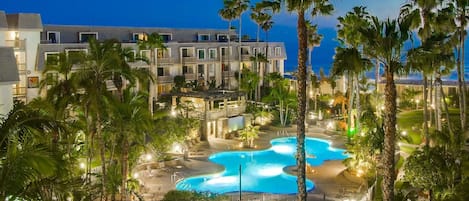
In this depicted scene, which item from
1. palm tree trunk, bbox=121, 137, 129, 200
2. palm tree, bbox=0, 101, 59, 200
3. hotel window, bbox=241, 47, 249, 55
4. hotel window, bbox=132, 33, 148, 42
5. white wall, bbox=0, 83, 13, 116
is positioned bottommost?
palm tree trunk, bbox=121, 137, 129, 200

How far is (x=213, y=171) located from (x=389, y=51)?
1633 cm

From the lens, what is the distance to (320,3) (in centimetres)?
1780

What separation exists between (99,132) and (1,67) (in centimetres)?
864

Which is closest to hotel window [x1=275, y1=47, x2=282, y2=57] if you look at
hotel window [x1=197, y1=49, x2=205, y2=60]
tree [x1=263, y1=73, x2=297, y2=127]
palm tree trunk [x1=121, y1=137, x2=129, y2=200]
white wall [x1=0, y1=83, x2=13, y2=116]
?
hotel window [x1=197, y1=49, x2=205, y2=60]

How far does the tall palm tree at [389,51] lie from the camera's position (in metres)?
15.3

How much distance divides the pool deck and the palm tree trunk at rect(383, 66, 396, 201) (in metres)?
7.79

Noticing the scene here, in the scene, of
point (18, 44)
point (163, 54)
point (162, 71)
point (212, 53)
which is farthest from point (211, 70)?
point (18, 44)

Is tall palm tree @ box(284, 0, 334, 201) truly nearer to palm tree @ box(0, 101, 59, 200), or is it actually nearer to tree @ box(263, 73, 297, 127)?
palm tree @ box(0, 101, 59, 200)

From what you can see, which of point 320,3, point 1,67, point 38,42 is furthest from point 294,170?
point 38,42

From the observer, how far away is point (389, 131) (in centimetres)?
1578

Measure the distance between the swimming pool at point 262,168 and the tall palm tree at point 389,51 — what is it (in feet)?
34.7

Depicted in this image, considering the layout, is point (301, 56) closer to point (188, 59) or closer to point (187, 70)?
point (188, 59)

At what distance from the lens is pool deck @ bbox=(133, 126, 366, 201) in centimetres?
2434

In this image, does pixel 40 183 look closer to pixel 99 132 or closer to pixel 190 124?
pixel 99 132
